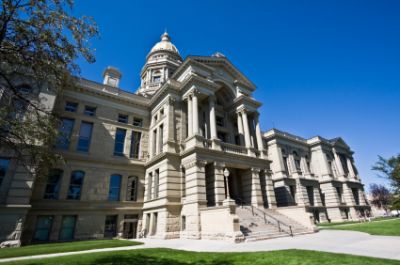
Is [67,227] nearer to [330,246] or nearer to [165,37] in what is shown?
[330,246]

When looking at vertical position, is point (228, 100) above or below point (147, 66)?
below

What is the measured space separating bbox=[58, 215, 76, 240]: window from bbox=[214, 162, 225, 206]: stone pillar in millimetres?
14078

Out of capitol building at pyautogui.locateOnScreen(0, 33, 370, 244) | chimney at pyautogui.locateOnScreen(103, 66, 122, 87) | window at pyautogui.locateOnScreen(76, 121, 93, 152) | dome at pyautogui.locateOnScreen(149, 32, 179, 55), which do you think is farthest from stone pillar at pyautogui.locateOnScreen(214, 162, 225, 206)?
dome at pyautogui.locateOnScreen(149, 32, 179, 55)

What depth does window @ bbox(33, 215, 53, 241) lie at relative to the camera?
19250 millimetres

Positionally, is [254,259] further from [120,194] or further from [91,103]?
[91,103]

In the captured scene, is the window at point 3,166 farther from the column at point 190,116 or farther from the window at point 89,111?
the column at point 190,116

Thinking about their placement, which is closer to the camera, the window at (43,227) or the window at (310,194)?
the window at (43,227)

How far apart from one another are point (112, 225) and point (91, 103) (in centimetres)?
1413

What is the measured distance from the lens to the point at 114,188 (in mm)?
24016

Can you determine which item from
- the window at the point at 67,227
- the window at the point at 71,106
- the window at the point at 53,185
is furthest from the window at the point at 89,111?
the window at the point at 67,227

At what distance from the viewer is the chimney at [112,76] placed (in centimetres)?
3122

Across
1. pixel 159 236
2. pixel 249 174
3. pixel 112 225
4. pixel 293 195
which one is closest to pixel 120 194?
pixel 112 225

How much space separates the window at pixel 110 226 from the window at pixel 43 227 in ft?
16.0

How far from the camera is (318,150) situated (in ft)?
152
